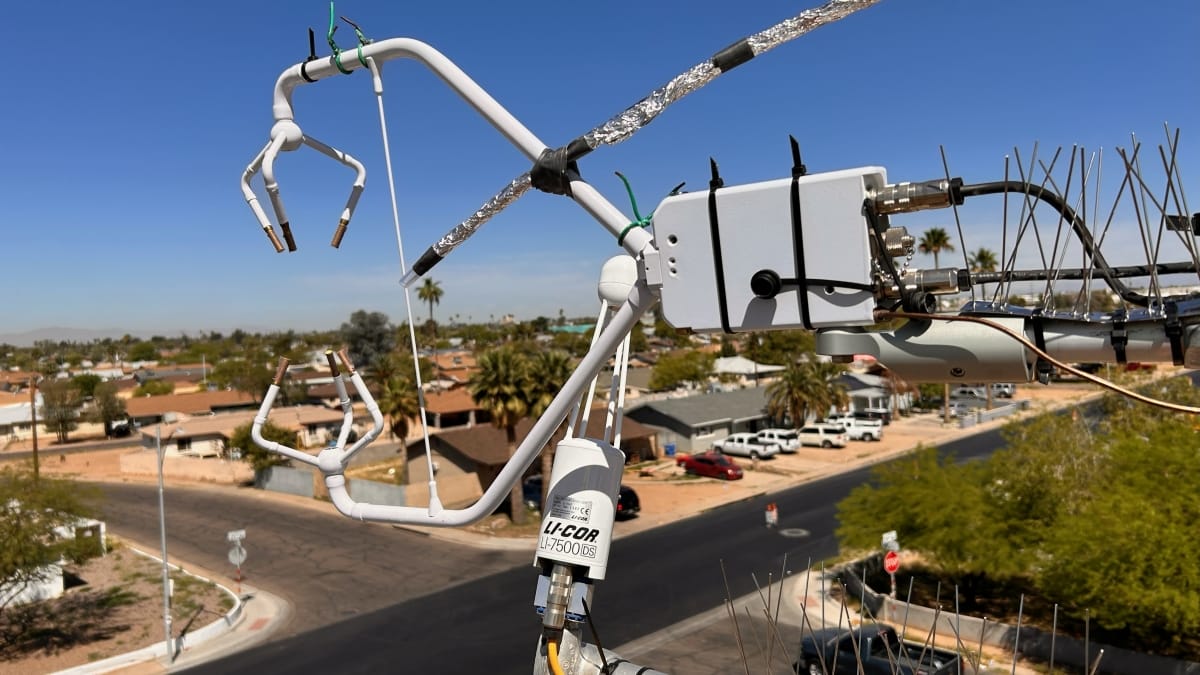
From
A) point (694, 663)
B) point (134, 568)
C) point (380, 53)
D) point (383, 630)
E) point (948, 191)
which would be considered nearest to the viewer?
point (948, 191)

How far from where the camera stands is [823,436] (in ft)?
158

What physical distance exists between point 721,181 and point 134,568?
3190 cm

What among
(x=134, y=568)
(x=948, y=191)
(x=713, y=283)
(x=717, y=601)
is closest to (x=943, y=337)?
(x=948, y=191)

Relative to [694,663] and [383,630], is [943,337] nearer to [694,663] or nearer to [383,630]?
[694,663]

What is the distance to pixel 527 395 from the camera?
31.7 m

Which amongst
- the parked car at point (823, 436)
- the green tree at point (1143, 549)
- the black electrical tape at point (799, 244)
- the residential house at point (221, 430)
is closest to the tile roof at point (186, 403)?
the residential house at point (221, 430)

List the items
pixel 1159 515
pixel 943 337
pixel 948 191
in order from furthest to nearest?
pixel 1159 515 < pixel 943 337 < pixel 948 191

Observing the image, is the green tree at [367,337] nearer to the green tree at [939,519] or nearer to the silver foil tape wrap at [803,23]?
the green tree at [939,519]

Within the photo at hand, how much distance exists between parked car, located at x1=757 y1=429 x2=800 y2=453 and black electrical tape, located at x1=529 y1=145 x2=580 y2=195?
141 ft

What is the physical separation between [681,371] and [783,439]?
88.5 ft

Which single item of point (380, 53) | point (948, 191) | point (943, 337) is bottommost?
point (943, 337)

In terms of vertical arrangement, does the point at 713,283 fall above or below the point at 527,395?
above

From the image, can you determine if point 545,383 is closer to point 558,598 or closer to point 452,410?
point 452,410

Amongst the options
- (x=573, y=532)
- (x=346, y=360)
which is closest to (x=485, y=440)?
(x=346, y=360)
